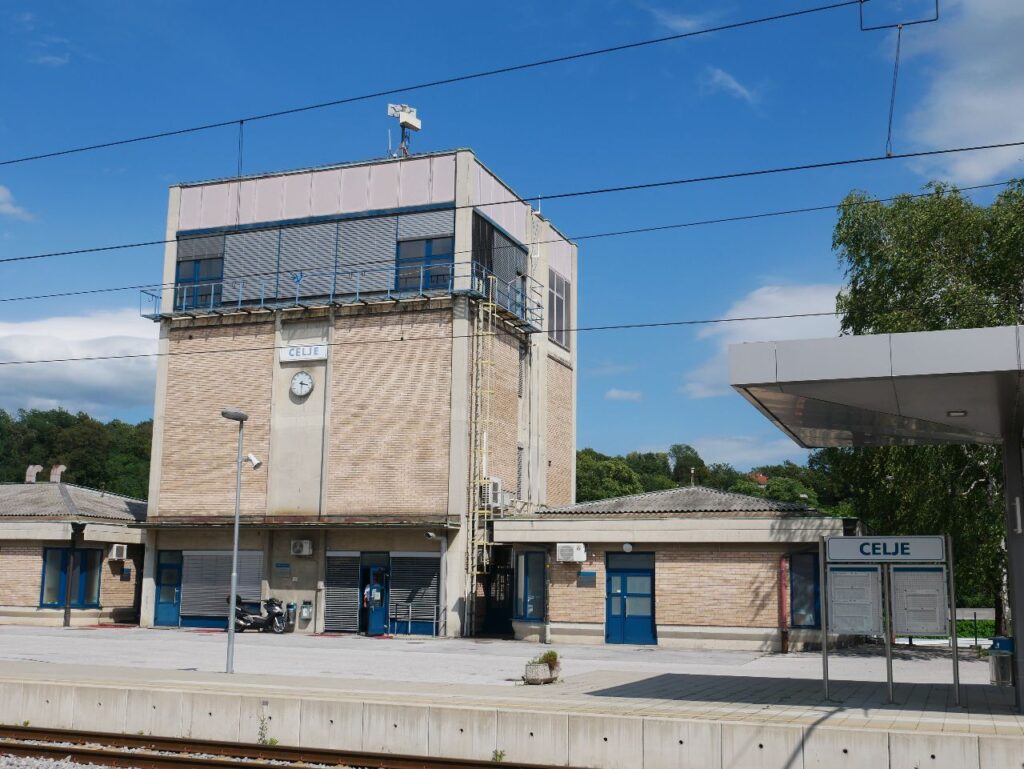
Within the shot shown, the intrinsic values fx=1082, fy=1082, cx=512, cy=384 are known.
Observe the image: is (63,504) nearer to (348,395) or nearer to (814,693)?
(348,395)

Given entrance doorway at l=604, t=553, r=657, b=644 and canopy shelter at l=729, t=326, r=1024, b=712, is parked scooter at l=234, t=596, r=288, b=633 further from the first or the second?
canopy shelter at l=729, t=326, r=1024, b=712

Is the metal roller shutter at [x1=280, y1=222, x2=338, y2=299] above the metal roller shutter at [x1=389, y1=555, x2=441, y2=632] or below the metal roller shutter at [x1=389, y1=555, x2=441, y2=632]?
above

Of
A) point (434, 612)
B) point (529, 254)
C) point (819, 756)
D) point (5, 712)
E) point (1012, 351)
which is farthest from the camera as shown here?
point (529, 254)

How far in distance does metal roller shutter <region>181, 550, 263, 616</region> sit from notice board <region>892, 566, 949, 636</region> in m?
26.6

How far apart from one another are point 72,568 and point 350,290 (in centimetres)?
1522

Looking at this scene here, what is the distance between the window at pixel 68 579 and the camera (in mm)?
41178

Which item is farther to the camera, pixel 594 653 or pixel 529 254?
pixel 529 254

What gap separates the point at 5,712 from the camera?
17797 mm

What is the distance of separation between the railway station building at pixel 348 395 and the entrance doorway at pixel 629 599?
5.38 metres

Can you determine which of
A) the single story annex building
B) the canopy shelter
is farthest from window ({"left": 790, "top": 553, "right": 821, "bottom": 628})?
the canopy shelter

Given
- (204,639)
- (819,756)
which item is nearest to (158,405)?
(204,639)

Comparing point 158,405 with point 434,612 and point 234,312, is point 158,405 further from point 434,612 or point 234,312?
point 434,612

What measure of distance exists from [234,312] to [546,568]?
15.8m

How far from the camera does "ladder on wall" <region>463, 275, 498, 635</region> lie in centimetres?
Result: 3709
